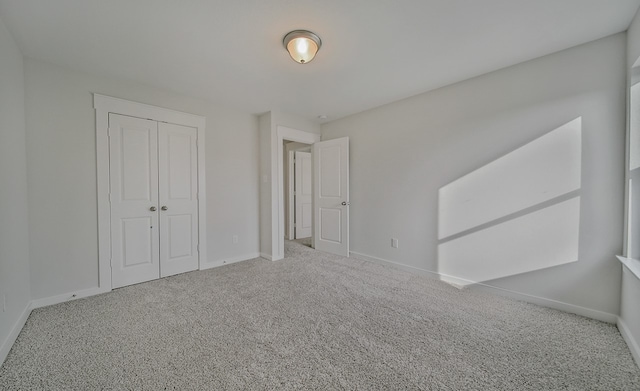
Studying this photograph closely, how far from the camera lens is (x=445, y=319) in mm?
2076

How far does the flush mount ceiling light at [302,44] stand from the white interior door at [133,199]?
2.10 m

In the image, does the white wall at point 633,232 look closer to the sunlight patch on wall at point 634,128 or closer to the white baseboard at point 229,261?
the sunlight patch on wall at point 634,128

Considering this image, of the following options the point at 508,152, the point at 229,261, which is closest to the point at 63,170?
the point at 229,261

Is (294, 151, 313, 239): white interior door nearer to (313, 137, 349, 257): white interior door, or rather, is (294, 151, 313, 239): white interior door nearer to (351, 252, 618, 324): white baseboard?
(313, 137, 349, 257): white interior door

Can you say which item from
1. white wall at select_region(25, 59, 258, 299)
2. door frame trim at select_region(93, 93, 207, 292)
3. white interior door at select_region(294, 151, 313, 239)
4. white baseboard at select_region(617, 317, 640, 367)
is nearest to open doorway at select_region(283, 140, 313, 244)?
white interior door at select_region(294, 151, 313, 239)

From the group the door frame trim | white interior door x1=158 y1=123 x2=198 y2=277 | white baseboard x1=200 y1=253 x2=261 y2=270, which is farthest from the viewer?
white baseboard x1=200 y1=253 x2=261 y2=270

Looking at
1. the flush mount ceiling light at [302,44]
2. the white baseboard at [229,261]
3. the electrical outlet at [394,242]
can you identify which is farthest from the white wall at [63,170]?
the electrical outlet at [394,242]

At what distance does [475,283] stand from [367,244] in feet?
4.99

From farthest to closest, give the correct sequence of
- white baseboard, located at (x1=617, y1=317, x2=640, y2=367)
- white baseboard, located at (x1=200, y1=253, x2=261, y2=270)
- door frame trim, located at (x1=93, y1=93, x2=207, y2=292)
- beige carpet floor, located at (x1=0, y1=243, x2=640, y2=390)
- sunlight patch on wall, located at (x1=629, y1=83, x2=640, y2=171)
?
white baseboard, located at (x1=200, y1=253, x2=261, y2=270)
door frame trim, located at (x1=93, y1=93, x2=207, y2=292)
sunlight patch on wall, located at (x1=629, y1=83, x2=640, y2=171)
white baseboard, located at (x1=617, y1=317, x2=640, y2=367)
beige carpet floor, located at (x1=0, y1=243, x2=640, y2=390)

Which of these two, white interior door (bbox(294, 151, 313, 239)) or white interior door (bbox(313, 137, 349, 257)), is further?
white interior door (bbox(294, 151, 313, 239))

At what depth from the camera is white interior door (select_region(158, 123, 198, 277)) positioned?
10.0 ft

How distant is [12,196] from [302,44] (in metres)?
2.62

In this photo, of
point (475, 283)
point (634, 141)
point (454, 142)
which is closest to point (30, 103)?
point (454, 142)

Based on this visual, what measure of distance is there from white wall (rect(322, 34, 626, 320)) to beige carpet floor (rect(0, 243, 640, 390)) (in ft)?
1.23
